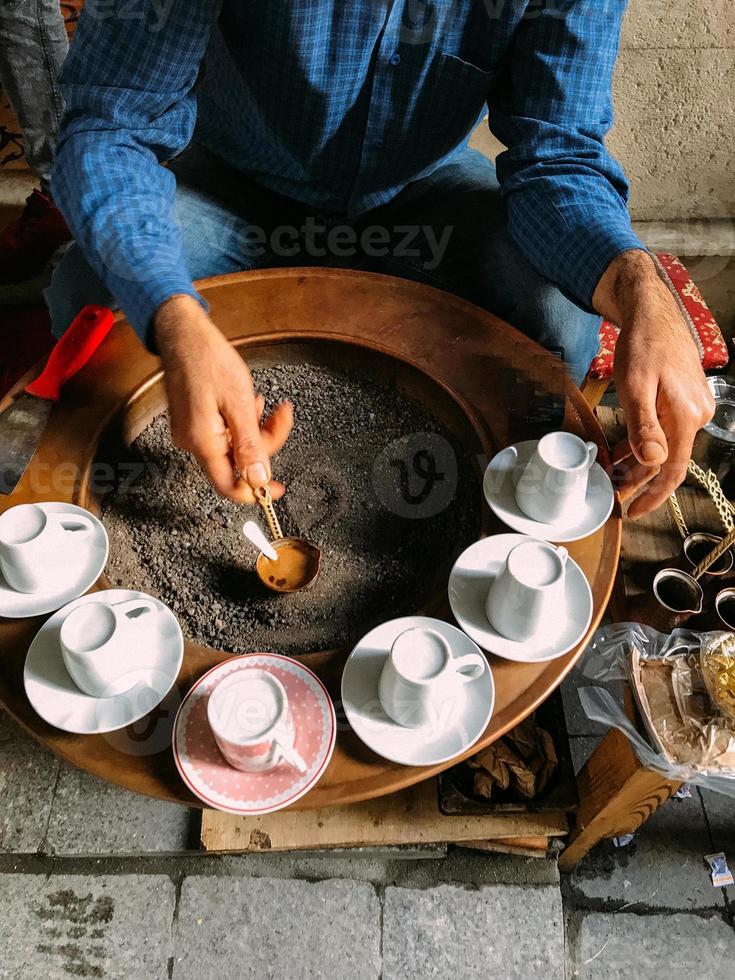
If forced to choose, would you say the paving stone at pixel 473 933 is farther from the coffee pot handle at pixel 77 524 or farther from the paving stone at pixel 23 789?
the coffee pot handle at pixel 77 524

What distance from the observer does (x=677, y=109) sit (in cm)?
260

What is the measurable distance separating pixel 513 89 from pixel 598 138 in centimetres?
23

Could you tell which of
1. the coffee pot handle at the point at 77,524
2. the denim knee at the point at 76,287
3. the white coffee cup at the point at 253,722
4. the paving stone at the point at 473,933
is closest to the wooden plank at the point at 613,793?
the paving stone at the point at 473,933

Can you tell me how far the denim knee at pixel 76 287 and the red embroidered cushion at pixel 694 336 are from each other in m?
1.31

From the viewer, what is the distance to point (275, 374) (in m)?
1.68

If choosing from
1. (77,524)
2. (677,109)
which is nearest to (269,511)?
(77,524)

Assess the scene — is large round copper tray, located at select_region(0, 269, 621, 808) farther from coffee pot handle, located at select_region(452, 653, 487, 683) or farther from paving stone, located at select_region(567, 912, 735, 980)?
paving stone, located at select_region(567, 912, 735, 980)

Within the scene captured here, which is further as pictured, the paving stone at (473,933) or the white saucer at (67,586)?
the paving stone at (473,933)

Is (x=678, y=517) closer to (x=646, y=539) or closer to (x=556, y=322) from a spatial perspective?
(x=646, y=539)

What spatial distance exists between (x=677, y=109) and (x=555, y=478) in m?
2.03

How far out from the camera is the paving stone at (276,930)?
1.68 meters

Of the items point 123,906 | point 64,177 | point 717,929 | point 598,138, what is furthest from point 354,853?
point 598,138

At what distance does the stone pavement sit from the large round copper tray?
2.72 ft

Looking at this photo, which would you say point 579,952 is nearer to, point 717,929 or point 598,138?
point 717,929
